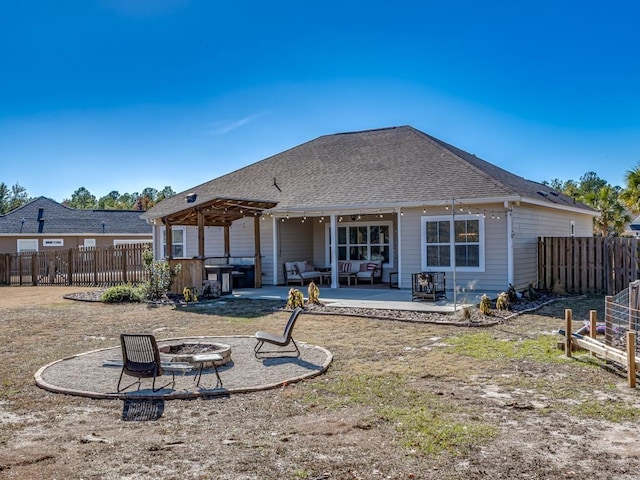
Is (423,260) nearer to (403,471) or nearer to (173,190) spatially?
(403,471)

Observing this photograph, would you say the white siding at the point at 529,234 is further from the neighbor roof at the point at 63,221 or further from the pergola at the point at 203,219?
the neighbor roof at the point at 63,221

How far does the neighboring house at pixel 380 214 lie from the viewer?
15477mm

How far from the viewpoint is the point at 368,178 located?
18.9 metres

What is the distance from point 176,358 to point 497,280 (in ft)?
35.1

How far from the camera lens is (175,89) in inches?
725

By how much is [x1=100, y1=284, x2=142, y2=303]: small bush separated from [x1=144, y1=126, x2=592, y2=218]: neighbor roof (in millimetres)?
2663

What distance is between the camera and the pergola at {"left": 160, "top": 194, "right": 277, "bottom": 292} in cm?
1590

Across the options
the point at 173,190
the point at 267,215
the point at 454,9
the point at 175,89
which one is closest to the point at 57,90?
the point at 175,89

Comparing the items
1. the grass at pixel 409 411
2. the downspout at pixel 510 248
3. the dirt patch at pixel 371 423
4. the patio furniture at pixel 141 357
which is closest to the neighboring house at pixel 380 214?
the downspout at pixel 510 248

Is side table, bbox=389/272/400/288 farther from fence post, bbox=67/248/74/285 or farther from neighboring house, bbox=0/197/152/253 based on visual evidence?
neighboring house, bbox=0/197/152/253

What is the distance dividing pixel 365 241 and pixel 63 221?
78.4 ft

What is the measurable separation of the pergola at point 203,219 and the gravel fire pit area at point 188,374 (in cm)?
729

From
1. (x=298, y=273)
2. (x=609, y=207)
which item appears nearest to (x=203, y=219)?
(x=298, y=273)

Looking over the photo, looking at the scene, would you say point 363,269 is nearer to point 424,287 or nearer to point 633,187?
point 424,287
